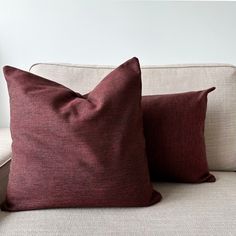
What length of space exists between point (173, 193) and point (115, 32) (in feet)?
2.85

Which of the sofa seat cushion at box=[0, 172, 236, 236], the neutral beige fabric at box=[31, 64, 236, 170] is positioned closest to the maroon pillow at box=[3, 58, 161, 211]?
the sofa seat cushion at box=[0, 172, 236, 236]

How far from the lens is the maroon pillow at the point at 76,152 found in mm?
968

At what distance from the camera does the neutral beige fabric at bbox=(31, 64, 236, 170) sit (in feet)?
4.31

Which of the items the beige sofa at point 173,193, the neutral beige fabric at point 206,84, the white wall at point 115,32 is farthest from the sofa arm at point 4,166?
the white wall at point 115,32

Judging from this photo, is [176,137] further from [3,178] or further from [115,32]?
[115,32]

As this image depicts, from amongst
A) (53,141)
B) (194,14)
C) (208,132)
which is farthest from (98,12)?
(53,141)

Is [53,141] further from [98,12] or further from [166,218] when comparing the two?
[98,12]

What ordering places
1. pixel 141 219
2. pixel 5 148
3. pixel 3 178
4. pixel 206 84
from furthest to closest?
1. pixel 206 84
2. pixel 5 148
3. pixel 3 178
4. pixel 141 219

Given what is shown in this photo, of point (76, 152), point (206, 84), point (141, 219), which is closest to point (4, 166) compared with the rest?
point (76, 152)

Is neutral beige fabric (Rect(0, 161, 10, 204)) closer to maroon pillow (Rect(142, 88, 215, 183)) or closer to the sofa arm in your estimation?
the sofa arm

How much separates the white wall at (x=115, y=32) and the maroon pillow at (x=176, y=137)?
0.55m

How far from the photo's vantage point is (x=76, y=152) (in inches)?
38.1

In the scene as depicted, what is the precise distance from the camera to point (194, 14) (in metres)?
1.64

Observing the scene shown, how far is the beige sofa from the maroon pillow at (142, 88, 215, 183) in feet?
0.19
